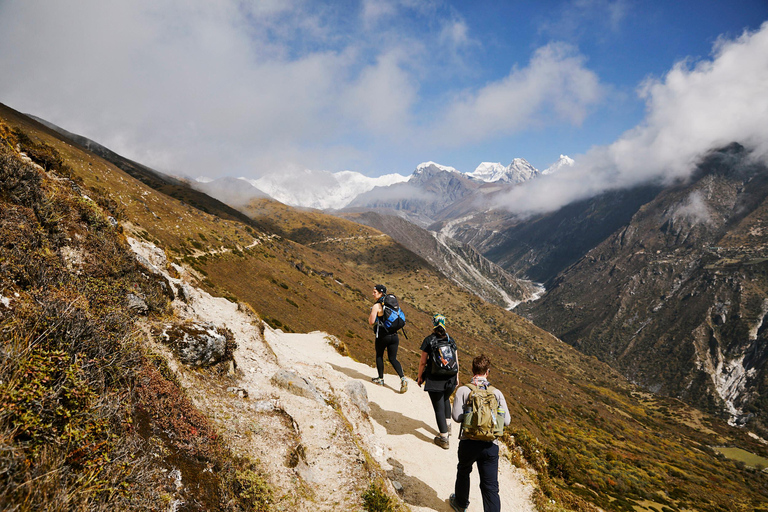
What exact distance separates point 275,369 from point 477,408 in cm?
650

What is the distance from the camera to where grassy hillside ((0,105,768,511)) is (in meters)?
25.1

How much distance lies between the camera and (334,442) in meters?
6.61

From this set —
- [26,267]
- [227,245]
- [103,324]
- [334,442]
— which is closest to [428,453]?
[334,442]

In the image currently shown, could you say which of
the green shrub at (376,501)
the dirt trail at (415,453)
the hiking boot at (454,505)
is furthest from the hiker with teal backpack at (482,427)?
the dirt trail at (415,453)

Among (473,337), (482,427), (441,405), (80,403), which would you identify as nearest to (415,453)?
(441,405)

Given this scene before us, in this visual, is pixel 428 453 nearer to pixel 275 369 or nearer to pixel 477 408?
pixel 477 408

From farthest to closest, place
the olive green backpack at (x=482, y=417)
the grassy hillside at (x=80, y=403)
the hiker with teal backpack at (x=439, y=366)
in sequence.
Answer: the hiker with teal backpack at (x=439, y=366) < the olive green backpack at (x=482, y=417) < the grassy hillside at (x=80, y=403)

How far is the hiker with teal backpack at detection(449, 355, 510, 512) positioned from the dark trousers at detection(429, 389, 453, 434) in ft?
Answer: 6.15

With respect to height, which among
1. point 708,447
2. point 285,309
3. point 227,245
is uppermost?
point 227,245

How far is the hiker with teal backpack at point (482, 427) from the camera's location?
5008 millimetres

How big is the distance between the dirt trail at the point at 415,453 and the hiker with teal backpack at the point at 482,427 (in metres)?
1.72

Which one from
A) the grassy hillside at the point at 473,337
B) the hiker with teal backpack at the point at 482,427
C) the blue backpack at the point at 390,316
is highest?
the blue backpack at the point at 390,316

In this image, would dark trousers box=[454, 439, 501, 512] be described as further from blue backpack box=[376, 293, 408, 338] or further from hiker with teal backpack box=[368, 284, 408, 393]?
blue backpack box=[376, 293, 408, 338]

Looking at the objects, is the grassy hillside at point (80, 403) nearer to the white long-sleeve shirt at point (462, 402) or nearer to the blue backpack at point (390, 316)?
the white long-sleeve shirt at point (462, 402)
